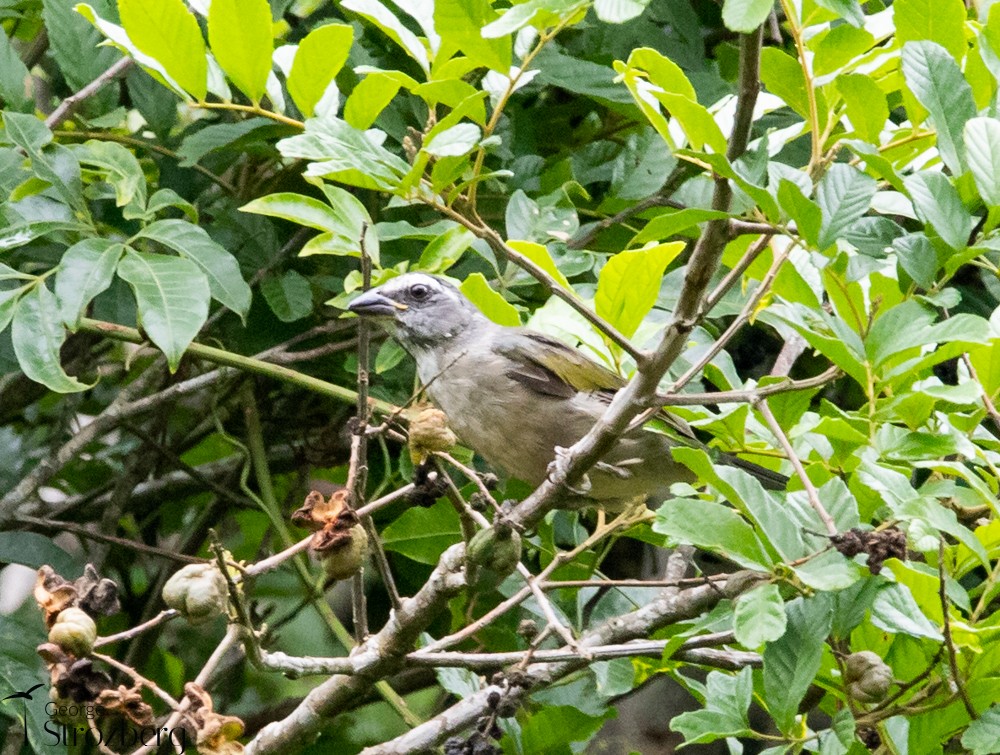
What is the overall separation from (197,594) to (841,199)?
123cm

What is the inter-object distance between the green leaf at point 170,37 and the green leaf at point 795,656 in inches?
62.4

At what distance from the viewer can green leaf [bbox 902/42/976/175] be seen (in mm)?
1958

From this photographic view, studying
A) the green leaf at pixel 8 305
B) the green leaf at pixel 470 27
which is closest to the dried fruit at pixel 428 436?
the green leaf at pixel 470 27

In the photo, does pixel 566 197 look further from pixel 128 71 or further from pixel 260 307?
pixel 128 71

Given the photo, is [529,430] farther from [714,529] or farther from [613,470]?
[714,529]

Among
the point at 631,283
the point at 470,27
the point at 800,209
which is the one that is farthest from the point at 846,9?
the point at 470,27

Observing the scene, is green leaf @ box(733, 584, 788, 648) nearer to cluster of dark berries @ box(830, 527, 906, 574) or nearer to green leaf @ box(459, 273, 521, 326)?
cluster of dark berries @ box(830, 527, 906, 574)

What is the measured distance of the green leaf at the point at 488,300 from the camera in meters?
2.15

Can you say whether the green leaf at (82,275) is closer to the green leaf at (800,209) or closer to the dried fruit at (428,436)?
the dried fruit at (428,436)

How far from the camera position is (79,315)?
2617 millimetres

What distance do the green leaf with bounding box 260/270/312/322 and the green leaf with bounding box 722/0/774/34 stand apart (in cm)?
201

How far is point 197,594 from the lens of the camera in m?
1.84

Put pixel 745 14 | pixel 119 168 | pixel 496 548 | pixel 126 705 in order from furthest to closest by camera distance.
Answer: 1. pixel 119 168
2. pixel 496 548
3. pixel 126 705
4. pixel 745 14

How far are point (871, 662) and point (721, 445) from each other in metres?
0.73
